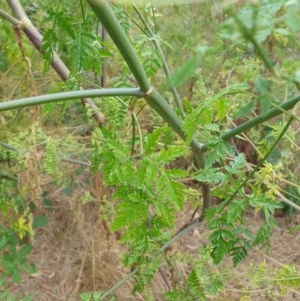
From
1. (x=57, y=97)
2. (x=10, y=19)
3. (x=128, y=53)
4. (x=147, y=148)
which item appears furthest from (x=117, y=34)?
(x=10, y=19)

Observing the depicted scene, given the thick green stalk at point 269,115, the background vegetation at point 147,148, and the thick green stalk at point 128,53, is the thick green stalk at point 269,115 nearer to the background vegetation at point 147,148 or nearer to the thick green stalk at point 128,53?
the background vegetation at point 147,148

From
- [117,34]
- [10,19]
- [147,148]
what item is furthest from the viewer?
[10,19]

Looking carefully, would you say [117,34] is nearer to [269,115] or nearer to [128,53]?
[128,53]

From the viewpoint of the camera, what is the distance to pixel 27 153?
1.80 m

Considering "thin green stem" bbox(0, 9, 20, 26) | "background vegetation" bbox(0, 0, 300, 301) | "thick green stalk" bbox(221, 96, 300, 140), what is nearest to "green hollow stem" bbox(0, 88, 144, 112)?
"background vegetation" bbox(0, 0, 300, 301)

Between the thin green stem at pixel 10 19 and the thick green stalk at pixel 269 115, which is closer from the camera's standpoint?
the thick green stalk at pixel 269 115

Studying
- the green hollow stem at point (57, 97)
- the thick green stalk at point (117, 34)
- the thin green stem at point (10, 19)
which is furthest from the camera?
the thin green stem at point (10, 19)

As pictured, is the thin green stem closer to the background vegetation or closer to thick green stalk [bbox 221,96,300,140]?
the background vegetation

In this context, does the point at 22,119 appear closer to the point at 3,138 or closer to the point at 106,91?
the point at 3,138

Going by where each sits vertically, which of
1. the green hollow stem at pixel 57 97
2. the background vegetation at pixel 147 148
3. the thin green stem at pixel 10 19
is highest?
the thin green stem at pixel 10 19

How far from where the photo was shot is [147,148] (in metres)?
1.12

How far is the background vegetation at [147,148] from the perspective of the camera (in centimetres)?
93

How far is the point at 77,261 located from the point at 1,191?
2.18 ft

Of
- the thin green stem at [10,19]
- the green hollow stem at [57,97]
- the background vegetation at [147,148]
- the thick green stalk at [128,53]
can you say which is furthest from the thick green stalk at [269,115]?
the thin green stem at [10,19]
